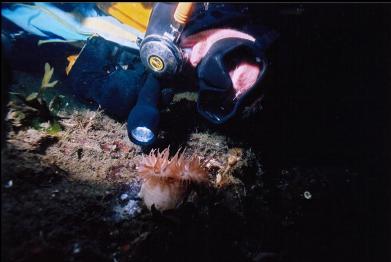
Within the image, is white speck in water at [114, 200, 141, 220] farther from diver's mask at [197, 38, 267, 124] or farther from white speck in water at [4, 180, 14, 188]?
diver's mask at [197, 38, 267, 124]

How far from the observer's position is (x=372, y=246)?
419 cm

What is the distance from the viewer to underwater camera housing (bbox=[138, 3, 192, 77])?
261 cm

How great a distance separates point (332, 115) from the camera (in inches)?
250

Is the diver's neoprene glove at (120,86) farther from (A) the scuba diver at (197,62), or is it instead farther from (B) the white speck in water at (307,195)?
(B) the white speck in water at (307,195)

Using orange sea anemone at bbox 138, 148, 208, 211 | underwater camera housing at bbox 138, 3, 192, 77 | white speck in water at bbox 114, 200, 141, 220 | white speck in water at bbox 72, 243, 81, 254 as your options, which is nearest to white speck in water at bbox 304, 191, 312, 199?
orange sea anemone at bbox 138, 148, 208, 211

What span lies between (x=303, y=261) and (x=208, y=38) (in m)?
2.67

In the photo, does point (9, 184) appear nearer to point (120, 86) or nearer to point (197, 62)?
point (120, 86)

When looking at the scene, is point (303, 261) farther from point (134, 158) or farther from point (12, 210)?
point (12, 210)

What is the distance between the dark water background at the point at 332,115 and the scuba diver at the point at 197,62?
24 cm

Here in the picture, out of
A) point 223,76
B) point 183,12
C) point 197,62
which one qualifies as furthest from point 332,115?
point 183,12

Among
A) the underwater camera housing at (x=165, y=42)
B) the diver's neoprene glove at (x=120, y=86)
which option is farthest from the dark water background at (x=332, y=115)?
the underwater camera housing at (x=165, y=42)

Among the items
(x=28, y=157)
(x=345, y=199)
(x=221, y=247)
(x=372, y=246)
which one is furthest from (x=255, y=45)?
(x=372, y=246)

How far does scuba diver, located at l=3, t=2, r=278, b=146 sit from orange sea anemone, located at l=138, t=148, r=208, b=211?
10.5 inches

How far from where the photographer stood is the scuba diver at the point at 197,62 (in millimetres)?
2576
